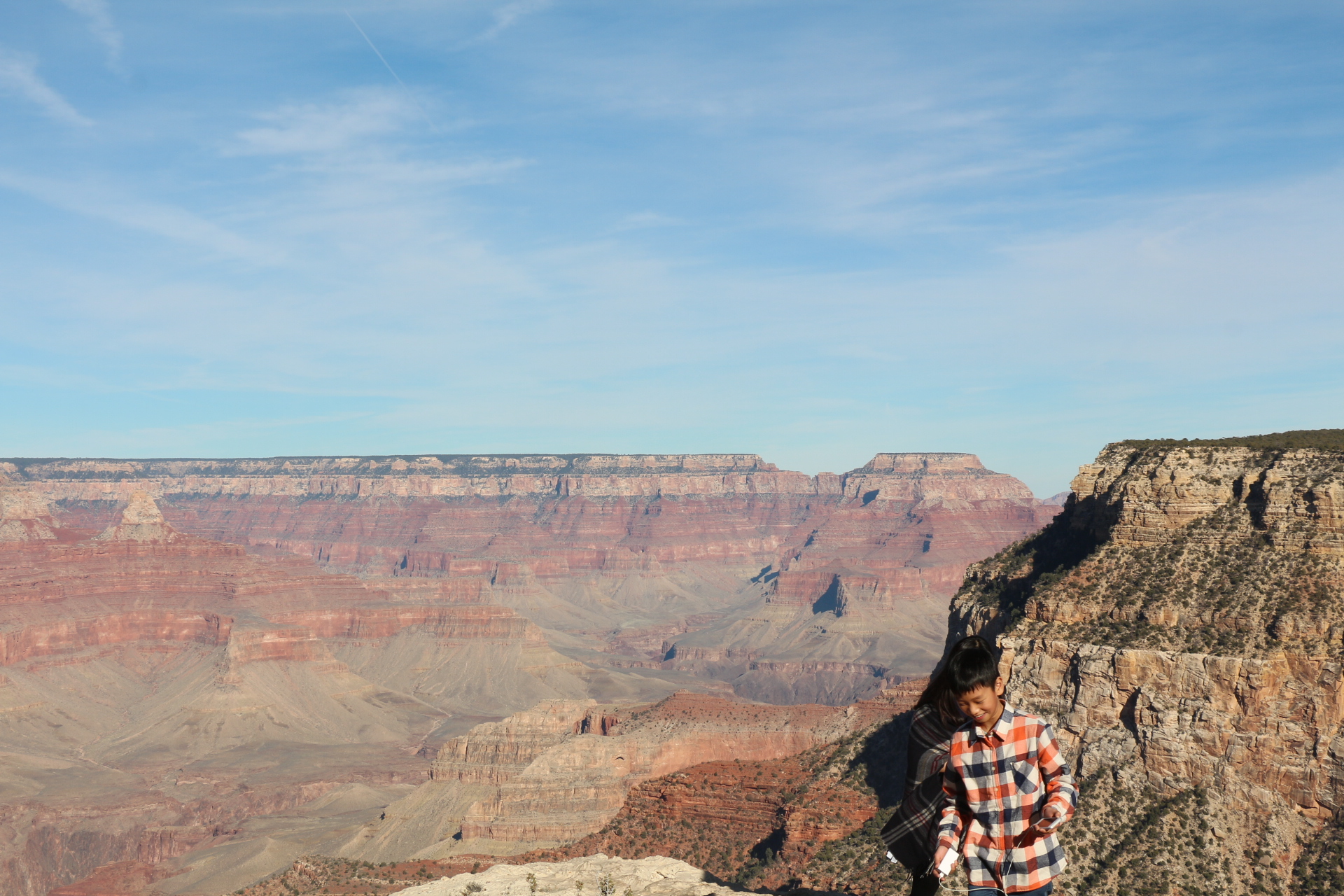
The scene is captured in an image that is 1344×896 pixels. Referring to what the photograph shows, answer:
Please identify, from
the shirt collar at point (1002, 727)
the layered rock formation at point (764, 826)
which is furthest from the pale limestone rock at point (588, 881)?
the layered rock formation at point (764, 826)

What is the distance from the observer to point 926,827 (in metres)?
12.3

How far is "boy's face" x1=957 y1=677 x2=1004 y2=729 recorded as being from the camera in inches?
468

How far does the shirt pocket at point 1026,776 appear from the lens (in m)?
12.0

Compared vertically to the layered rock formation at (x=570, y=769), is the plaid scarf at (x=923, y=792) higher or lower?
higher

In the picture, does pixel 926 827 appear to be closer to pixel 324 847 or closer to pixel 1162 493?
pixel 1162 493

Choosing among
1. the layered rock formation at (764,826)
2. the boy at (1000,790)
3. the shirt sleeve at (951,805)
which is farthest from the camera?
the layered rock formation at (764,826)

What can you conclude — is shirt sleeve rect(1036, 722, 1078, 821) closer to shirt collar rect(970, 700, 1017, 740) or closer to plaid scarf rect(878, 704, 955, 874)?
shirt collar rect(970, 700, 1017, 740)

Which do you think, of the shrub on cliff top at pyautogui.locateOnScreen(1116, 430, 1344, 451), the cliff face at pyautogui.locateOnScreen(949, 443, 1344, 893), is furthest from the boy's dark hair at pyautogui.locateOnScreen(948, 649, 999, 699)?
the shrub on cliff top at pyautogui.locateOnScreen(1116, 430, 1344, 451)

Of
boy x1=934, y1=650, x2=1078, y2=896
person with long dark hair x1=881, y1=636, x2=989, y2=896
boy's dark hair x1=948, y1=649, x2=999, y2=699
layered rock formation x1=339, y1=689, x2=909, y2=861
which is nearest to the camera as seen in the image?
boy's dark hair x1=948, y1=649, x2=999, y2=699

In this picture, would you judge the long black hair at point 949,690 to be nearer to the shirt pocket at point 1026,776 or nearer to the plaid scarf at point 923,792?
the plaid scarf at point 923,792

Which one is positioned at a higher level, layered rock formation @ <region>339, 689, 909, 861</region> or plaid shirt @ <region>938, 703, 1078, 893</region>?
plaid shirt @ <region>938, 703, 1078, 893</region>

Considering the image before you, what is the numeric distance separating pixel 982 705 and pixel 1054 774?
3.58 feet

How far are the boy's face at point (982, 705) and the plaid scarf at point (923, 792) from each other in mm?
361

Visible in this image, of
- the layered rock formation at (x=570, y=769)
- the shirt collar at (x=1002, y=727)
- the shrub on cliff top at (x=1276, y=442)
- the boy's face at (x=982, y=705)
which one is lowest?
the layered rock formation at (x=570, y=769)
